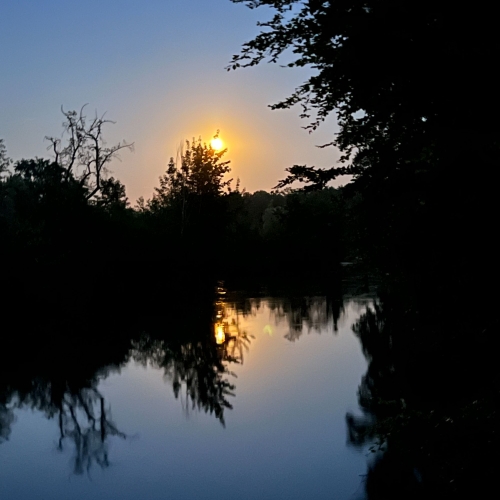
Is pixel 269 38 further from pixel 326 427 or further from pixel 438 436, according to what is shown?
pixel 326 427

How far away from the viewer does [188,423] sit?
12.7m

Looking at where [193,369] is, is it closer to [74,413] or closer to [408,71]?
[74,413]

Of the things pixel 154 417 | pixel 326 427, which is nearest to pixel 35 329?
pixel 154 417

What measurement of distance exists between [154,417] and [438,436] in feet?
28.8

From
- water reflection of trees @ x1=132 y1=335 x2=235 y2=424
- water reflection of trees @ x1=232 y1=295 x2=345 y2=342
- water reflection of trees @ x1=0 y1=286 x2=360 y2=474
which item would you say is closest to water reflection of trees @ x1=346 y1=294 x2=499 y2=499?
water reflection of trees @ x1=0 y1=286 x2=360 y2=474

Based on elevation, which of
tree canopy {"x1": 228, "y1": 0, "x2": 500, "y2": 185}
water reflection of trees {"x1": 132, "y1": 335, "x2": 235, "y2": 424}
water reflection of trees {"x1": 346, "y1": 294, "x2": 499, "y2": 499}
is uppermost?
tree canopy {"x1": 228, "y1": 0, "x2": 500, "y2": 185}

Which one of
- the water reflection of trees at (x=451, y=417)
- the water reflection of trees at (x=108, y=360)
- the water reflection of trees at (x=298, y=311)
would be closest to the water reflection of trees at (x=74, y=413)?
the water reflection of trees at (x=108, y=360)

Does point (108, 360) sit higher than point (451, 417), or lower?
lower

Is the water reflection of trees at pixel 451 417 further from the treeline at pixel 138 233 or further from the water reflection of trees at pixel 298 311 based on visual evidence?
the water reflection of trees at pixel 298 311

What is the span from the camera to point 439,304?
5.36 metres

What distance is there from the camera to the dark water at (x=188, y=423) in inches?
368

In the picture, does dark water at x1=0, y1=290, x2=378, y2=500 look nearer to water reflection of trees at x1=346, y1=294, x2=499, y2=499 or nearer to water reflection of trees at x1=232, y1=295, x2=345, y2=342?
water reflection of trees at x1=346, y1=294, x2=499, y2=499

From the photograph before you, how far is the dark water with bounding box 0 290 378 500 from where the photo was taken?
9352 millimetres

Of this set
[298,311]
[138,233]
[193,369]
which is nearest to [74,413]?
[193,369]
